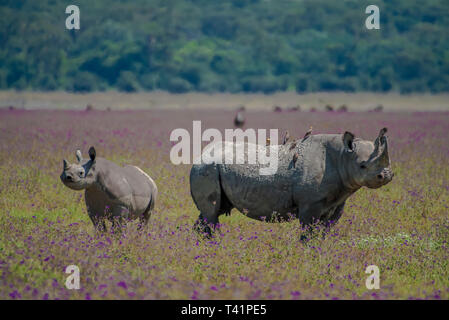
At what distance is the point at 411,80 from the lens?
285 ft

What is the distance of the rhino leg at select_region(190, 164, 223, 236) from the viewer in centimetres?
827

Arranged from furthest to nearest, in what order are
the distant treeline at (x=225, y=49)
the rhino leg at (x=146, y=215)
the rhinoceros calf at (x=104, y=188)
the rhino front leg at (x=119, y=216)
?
the distant treeline at (x=225, y=49), the rhino leg at (x=146, y=215), the rhino front leg at (x=119, y=216), the rhinoceros calf at (x=104, y=188)

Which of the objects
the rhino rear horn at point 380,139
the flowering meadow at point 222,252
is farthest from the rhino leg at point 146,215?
the rhino rear horn at point 380,139

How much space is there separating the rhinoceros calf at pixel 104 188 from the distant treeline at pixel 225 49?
7158 cm

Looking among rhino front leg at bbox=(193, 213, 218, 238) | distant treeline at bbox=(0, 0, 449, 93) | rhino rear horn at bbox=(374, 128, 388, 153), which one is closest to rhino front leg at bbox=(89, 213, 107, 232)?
rhino front leg at bbox=(193, 213, 218, 238)

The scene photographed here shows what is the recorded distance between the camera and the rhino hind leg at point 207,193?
27.1 ft

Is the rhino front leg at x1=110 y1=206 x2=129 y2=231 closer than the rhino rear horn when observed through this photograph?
No

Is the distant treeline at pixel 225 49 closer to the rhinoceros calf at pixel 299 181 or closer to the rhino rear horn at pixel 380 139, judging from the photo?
the rhinoceros calf at pixel 299 181

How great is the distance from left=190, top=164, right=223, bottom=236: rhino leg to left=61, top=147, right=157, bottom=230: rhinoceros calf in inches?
29.0

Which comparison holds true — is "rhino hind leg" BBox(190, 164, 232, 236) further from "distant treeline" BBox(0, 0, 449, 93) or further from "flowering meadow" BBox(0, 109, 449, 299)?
"distant treeline" BBox(0, 0, 449, 93)

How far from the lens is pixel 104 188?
788 cm

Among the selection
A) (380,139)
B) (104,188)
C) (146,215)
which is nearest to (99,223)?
(104,188)

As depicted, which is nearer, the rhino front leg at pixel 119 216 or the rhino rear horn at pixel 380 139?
the rhino rear horn at pixel 380 139
